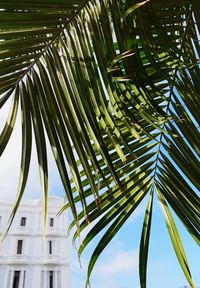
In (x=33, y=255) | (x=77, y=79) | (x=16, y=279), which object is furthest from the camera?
(x=33, y=255)

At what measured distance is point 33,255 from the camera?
62.1 ft

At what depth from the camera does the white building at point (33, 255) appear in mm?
18125

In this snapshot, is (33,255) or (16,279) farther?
(33,255)

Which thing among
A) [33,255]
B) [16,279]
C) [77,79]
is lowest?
[77,79]

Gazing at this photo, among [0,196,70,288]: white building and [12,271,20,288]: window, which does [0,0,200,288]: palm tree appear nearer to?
[0,196,70,288]: white building

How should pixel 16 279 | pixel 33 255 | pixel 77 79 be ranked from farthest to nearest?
pixel 33 255
pixel 16 279
pixel 77 79

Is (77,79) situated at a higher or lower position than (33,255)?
lower

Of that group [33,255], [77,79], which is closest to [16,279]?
[33,255]

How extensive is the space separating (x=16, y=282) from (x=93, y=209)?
19292mm

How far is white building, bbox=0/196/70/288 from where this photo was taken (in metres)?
18.1

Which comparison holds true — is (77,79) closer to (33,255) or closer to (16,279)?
(16,279)

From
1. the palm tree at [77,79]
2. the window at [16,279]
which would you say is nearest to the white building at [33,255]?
the window at [16,279]

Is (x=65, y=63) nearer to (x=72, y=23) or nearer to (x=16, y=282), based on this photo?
(x=72, y=23)

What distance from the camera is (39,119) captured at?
1.81 ft
